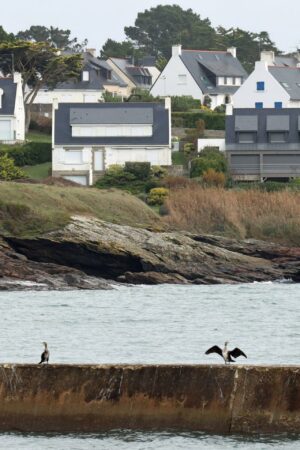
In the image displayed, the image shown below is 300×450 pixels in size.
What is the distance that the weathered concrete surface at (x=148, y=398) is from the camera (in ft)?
94.6

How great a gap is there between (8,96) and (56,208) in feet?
126

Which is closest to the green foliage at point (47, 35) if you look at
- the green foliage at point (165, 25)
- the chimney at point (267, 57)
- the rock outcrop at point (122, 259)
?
the green foliage at point (165, 25)

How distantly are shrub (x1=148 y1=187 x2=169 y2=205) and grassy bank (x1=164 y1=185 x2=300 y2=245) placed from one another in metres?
5.39

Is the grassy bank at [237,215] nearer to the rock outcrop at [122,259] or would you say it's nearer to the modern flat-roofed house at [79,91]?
the rock outcrop at [122,259]

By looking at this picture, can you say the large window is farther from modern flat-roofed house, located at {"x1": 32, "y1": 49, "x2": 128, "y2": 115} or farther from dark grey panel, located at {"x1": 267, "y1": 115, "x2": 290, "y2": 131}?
modern flat-roofed house, located at {"x1": 32, "y1": 49, "x2": 128, "y2": 115}

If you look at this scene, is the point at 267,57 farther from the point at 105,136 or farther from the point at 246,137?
the point at 105,136

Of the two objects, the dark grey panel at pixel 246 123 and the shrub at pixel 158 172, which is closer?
the shrub at pixel 158 172

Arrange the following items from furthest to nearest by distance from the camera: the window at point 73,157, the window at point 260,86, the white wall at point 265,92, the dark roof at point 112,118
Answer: the window at point 260,86 < the white wall at point 265,92 < the dark roof at point 112,118 < the window at point 73,157

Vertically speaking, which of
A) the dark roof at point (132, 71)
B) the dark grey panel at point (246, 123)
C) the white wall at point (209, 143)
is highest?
the dark roof at point (132, 71)

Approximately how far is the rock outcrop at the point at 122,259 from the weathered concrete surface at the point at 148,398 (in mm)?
34032

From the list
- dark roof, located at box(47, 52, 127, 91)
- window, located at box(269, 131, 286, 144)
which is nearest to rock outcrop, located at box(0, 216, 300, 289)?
window, located at box(269, 131, 286, 144)

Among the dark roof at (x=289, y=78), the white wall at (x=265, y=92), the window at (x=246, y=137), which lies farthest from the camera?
the dark roof at (x=289, y=78)

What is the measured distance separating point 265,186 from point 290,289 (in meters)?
23.7

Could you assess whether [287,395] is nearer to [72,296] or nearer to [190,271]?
[72,296]
